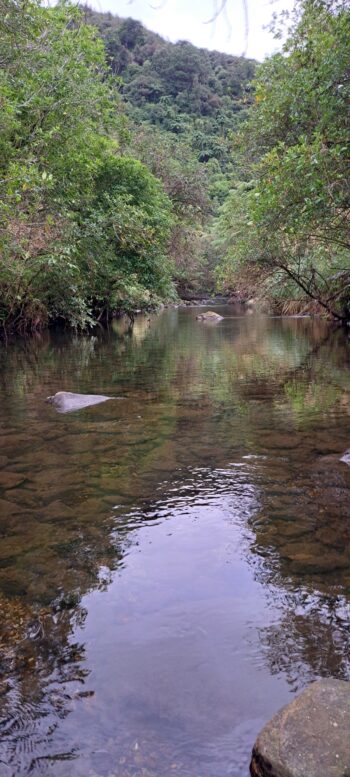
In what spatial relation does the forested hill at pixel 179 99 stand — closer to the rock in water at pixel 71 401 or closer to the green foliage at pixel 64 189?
the green foliage at pixel 64 189

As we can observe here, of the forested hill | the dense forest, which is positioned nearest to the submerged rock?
the dense forest

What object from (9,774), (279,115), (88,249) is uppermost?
(279,115)

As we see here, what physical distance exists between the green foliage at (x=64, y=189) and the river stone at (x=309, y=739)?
9.01 m

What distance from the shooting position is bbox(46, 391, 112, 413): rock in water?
368 inches

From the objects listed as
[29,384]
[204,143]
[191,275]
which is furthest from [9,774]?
[204,143]

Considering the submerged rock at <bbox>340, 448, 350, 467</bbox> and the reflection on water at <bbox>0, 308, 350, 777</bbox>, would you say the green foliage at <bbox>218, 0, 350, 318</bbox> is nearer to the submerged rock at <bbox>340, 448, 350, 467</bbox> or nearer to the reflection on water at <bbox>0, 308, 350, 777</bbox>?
the reflection on water at <bbox>0, 308, 350, 777</bbox>

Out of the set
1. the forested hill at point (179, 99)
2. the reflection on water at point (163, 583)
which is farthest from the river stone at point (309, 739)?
the forested hill at point (179, 99)

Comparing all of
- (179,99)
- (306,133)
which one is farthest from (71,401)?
(179,99)

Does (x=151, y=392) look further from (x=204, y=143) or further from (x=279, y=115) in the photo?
(x=204, y=143)

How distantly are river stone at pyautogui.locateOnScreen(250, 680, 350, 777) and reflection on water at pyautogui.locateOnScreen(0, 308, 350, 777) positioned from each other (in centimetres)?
20

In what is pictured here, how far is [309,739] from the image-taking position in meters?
2.23

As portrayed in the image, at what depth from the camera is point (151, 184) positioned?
28.1m

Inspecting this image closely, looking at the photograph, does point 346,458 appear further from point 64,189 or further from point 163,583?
point 64,189

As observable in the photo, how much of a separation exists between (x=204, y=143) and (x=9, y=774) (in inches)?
3510
